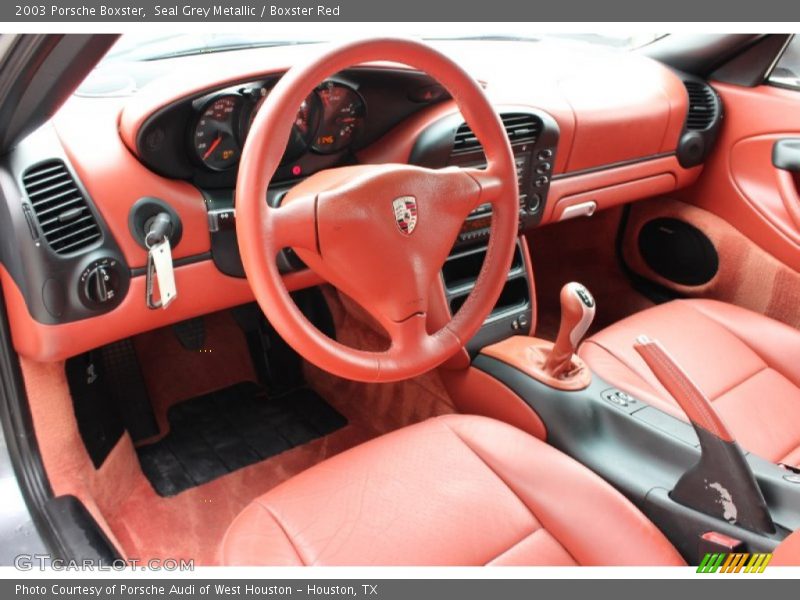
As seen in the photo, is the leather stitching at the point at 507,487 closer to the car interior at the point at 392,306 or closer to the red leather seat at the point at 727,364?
the car interior at the point at 392,306

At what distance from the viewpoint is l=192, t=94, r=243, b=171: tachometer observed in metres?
1.26

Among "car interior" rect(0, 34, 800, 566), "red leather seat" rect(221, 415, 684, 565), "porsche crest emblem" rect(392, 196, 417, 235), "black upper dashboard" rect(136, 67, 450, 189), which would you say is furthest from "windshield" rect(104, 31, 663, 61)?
"red leather seat" rect(221, 415, 684, 565)

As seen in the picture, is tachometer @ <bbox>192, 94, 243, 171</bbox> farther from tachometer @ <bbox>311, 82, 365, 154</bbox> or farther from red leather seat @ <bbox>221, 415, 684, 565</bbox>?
red leather seat @ <bbox>221, 415, 684, 565</bbox>

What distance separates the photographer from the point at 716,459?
1.13 meters

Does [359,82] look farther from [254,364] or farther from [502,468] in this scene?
[254,364]

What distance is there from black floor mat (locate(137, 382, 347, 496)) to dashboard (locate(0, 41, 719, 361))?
54cm

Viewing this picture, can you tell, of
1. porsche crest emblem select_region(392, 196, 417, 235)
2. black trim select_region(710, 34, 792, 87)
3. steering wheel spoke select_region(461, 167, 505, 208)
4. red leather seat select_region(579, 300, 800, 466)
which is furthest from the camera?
black trim select_region(710, 34, 792, 87)

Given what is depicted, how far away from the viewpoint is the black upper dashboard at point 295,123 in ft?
4.12

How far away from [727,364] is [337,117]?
39.2 inches

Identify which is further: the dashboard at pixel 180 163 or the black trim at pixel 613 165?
the black trim at pixel 613 165

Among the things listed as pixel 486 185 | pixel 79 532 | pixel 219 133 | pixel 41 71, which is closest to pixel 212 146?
pixel 219 133

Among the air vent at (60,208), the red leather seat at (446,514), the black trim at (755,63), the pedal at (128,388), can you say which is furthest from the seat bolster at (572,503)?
the black trim at (755,63)

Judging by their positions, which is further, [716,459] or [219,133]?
[219,133]

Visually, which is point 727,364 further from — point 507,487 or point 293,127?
point 293,127
